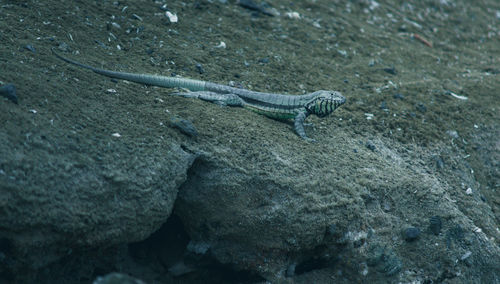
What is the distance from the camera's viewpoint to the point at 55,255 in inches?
134

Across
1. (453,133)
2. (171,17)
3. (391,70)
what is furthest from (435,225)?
(171,17)

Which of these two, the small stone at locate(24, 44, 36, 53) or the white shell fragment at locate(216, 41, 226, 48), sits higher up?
the small stone at locate(24, 44, 36, 53)

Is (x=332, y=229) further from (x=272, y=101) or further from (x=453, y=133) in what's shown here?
(x=453, y=133)

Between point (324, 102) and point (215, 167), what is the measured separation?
1.84 metres

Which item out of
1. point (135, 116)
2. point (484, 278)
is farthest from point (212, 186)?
point (484, 278)

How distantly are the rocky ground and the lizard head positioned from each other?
0.29 metres

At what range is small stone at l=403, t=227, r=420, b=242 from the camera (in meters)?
4.62

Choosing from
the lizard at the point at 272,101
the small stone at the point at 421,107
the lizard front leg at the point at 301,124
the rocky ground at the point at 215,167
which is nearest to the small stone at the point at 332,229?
the rocky ground at the point at 215,167

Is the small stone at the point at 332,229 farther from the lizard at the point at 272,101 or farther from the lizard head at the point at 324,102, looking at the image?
the lizard head at the point at 324,102

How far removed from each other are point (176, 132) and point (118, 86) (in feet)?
3.32

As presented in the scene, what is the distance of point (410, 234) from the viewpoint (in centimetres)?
462

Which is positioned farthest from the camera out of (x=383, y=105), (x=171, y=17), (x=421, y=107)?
(x=171, y=17)

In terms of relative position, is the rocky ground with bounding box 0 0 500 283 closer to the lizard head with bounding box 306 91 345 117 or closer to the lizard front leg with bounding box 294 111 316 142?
the lizard front leg with bounding box 294 111 316 142

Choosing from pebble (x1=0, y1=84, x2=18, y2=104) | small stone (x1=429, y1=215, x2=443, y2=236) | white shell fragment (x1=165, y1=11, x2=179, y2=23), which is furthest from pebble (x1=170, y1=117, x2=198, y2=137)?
white shell fragment (x1=165, y1=11, x2=179, y2=23)
